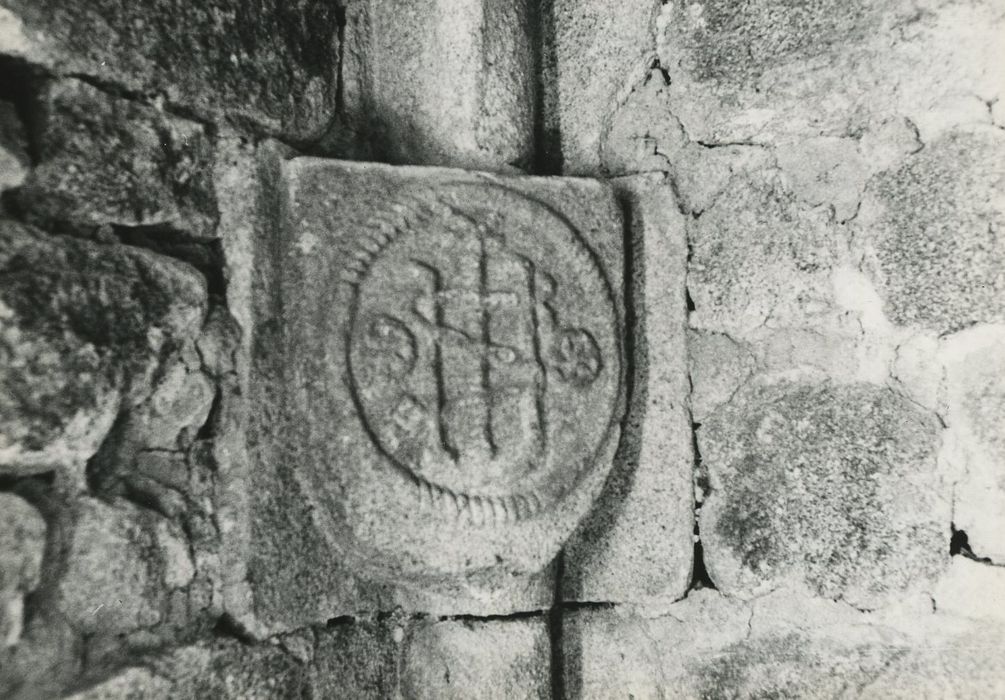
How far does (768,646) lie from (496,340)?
21.9 inches

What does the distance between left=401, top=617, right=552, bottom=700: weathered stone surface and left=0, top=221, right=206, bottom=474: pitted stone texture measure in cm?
50

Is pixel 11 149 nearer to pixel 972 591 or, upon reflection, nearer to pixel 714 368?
pixel 714 368

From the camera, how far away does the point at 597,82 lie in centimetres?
133

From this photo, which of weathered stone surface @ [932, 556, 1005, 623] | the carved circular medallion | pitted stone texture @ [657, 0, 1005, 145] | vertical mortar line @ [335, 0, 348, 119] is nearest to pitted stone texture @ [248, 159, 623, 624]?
the carved circular medallion

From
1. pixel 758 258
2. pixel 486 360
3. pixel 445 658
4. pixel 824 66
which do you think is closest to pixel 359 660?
pixel 445 658

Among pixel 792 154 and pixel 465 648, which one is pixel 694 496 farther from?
pixel 792 154

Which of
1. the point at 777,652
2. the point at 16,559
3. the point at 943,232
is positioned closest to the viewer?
the point at 16,559

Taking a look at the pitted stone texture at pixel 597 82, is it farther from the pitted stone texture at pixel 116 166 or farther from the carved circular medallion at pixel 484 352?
the pitted stone texture at pixel 116 166

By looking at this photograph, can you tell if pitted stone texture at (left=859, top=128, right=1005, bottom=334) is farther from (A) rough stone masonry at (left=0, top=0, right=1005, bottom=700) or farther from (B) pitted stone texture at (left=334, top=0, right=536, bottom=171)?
(B) pitted stone texture at (left=334, top=0, right=536, bottom=171)

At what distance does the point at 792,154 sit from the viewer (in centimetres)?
118

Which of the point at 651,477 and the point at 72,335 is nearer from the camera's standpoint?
the point at 72,335

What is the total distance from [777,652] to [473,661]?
406 millimetres

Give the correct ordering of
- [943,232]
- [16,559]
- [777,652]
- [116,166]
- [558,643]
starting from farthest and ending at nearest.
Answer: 1. [558,643]
2. [777,652]
3. [943,232]
4. [116,166]
5. [16,559]

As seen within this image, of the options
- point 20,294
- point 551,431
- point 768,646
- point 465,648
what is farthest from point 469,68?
point 768,646
